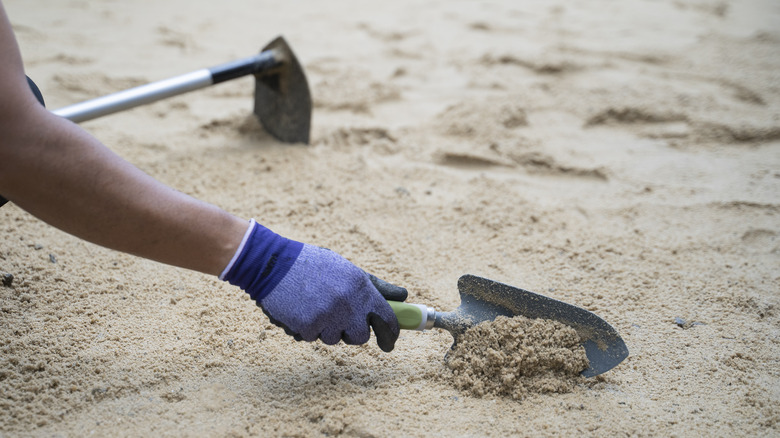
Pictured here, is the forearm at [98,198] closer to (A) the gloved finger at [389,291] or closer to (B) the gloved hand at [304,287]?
(B) the gloved hand at [304,287]

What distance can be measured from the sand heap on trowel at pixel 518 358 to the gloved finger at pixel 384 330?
0.49 feet

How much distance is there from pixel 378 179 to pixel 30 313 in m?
1.14

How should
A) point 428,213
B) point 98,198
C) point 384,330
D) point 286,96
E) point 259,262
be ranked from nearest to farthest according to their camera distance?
point 98,198 → point 259,262 → point 384,330 → point 428,213 → point 286,96

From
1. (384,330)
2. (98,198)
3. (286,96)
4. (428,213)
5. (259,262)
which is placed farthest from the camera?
(286,96)

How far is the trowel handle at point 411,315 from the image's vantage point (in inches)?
49.8

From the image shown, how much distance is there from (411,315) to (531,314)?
28 cm

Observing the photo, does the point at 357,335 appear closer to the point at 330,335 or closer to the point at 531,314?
the point at 330,335

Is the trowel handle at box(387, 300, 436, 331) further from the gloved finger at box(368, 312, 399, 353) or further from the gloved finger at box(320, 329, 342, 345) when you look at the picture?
the gloved finger at box(320, 329, 342, 345)

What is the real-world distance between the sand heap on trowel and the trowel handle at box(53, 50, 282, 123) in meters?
1.35

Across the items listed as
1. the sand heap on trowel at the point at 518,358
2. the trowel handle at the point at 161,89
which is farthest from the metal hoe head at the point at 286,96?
the sand heap on trowel at the point at 518,358

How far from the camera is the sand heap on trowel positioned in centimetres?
124

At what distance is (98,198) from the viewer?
3.20 ft

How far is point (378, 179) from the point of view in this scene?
6.72ft

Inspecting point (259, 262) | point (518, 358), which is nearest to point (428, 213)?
point (518, 358)
